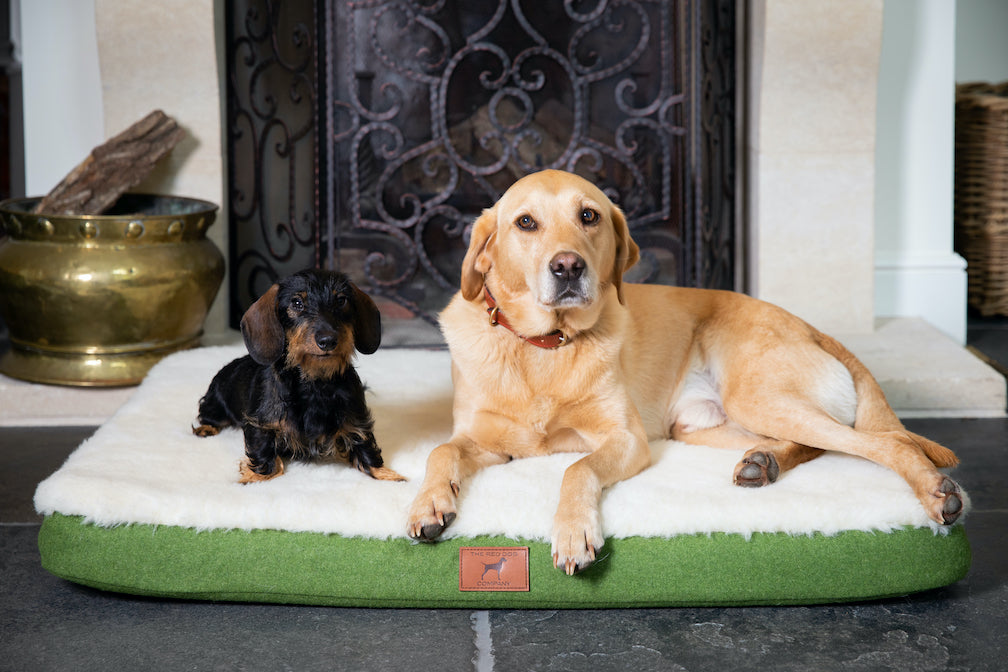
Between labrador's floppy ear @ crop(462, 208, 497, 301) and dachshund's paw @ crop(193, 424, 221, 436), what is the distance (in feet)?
2.76

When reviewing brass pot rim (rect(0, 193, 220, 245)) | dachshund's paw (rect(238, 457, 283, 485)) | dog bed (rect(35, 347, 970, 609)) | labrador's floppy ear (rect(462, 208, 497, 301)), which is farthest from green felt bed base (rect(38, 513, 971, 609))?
brass pot rim (rect(0, 193, 220, 245))

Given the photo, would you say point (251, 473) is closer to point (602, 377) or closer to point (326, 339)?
point (326, 339)

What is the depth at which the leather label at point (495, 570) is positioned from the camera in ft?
7.55

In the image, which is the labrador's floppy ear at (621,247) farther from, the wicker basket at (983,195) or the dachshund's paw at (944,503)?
the wicker basket at (983,195)

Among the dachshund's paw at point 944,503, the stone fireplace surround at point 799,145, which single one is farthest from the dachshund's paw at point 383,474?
the stone fireplace surround at point 799,145

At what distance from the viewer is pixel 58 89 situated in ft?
14.4

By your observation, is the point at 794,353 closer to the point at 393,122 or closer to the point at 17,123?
the point at 393,122

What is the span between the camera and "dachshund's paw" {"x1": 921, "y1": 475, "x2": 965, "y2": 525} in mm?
2305

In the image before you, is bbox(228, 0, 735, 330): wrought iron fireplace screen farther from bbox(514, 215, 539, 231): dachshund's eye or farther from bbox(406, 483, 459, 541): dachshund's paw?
bbox(406, 483, 459, 541): dachshund's paw

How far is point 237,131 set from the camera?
443 centimetres

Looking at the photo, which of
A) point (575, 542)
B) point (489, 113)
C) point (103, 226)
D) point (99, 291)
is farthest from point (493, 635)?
point (489, 113)

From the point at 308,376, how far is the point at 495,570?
65 cm

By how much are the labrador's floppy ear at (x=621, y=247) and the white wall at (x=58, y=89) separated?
2.56 metres

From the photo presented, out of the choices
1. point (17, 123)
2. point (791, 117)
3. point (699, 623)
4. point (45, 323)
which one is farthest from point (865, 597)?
point (17, 123)
